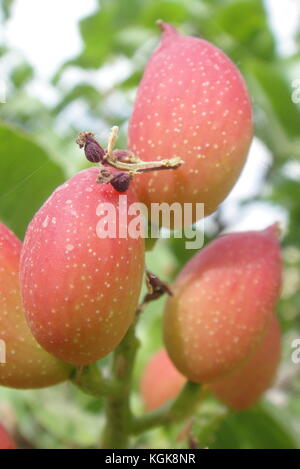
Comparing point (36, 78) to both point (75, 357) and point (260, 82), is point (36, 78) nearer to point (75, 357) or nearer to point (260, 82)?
point (260, 82)

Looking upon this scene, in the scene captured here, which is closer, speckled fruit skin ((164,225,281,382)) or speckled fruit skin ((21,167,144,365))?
speckled fruit skin ((21,167,144,365))

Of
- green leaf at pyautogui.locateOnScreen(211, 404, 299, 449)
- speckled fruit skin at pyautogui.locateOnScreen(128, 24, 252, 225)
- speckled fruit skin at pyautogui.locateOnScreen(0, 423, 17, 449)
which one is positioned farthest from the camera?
green leaf at pyautogui.locateOnScreen(211, 404, 299, 449)

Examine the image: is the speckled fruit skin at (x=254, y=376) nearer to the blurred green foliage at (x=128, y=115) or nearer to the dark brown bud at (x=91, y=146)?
the blurred green foliage at (x=128, y=115)

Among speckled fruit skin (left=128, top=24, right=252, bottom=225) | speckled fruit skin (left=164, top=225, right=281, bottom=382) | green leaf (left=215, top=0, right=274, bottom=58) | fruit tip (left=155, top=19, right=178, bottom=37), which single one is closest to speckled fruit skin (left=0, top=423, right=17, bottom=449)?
speckled fruit skin (left=164, top=225, right=281, bottom=382)

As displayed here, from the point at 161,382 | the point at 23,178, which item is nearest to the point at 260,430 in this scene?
the point at 161,382

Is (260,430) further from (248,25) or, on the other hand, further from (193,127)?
(248,25)

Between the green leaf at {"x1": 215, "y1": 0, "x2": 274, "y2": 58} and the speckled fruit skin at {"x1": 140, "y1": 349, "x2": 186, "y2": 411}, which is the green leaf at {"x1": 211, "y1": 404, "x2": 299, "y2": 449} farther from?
the green leaf at {"x1": 215, "y1": 0, "x2": 274, "y2": 58}

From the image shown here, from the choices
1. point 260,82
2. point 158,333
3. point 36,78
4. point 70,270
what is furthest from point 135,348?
point 36,78

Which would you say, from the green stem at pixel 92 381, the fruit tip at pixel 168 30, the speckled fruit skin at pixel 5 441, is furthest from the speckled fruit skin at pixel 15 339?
the fruit tip at pixel 168 30
